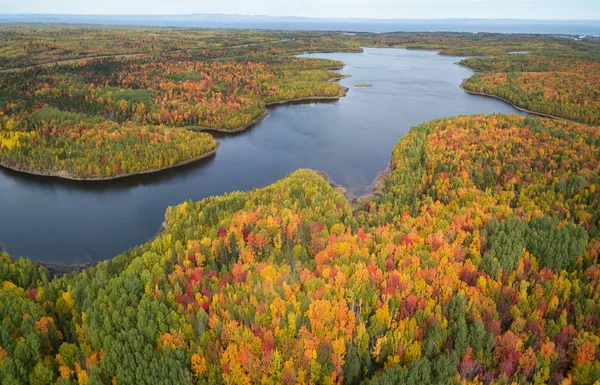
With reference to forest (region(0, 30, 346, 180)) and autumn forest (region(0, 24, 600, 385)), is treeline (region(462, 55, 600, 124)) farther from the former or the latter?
forest (region(0, 30, 346, 180))

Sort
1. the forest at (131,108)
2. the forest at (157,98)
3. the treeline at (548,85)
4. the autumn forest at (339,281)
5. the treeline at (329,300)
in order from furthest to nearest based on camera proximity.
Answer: the treeline at (548,85) → the forest at (157,98) → the forest at (131,108) → the autumn forest at (339,281) → the treeline at (329,300)

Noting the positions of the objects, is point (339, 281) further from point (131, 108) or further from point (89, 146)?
point (131, 108)

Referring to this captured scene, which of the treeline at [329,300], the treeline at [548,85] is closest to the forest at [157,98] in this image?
the treeline at [548,85]

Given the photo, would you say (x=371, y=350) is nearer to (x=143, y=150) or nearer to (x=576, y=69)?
(x=143, y=150)

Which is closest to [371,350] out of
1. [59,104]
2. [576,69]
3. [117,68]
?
[59,104]

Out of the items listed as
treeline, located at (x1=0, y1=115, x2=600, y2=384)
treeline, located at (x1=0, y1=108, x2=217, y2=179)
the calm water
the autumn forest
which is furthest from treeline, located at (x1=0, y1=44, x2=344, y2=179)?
treeline, located at (x1=0, y1=115, x2=600, y2=384)

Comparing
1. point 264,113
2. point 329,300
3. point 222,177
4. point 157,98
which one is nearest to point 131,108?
point 157,98

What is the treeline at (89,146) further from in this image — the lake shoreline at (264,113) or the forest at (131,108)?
the lake shoreline at (264,113)
